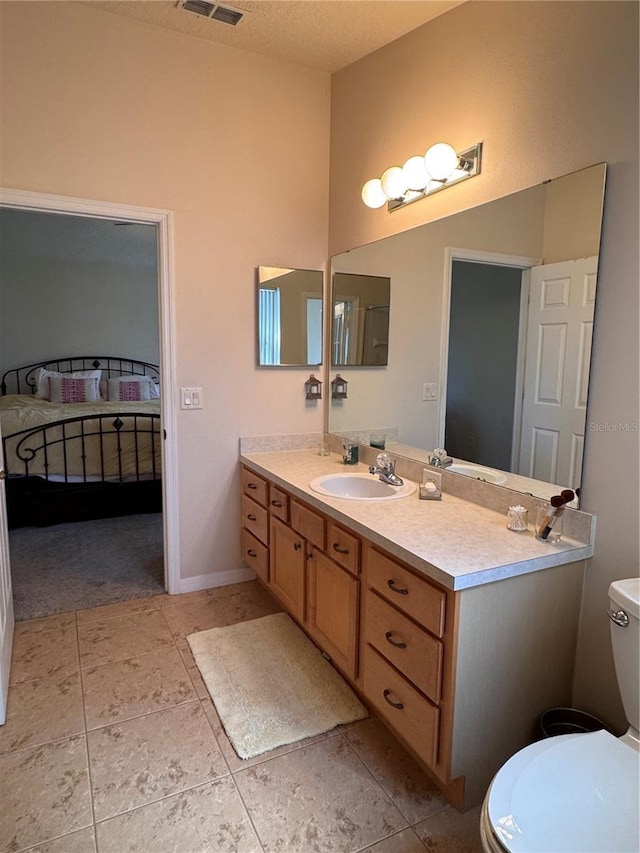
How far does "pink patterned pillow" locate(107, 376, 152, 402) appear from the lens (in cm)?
585

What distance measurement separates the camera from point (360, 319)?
2783mm

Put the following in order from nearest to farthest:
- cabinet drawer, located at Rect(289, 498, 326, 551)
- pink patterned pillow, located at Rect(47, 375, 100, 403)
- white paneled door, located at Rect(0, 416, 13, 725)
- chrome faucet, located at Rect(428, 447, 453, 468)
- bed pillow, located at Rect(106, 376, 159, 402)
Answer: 1. white paneled door, located at Rect(0, 416, 13, 725)
2. cabinet drawer, located at Rect(289, 498, 326, 551)
3. chrome faucet, located at Rect(428, 447, 453, 468)
4. pink patterned pillow, located at Rect(47, 375, 100, 403)
5. bed pillow, located at Rect(106, 376, 159, 402)

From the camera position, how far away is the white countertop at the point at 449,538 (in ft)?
4.73

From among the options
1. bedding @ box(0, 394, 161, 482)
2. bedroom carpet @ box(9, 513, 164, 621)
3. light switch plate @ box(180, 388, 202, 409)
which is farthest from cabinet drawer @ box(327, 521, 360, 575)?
bedding @ box(0, 394, 161, 482)

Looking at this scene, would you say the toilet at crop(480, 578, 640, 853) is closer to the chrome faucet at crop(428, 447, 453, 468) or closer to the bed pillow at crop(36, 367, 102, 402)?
the chrome faucet at crop(428, 447, 453, 468)

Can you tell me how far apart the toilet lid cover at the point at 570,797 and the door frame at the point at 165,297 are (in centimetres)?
212

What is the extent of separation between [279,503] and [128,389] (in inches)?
159

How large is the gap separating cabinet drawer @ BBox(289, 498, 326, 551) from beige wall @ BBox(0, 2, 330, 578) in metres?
0.76

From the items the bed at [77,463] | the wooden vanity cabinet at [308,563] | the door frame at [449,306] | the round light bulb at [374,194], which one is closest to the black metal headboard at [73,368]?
the bed at [77,463]

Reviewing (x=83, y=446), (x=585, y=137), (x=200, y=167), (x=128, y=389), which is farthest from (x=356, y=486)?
(x=128, y=389)

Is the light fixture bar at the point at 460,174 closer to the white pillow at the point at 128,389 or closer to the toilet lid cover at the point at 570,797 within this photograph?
the toilet lid cover at the point at 570,797

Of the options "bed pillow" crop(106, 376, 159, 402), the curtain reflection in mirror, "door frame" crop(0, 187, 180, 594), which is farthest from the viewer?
"bed pillow" crop(106, 376, 159, 402)

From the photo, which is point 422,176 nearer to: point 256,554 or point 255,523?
point 255,523

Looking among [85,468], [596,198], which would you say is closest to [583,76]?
[596,198]
